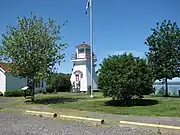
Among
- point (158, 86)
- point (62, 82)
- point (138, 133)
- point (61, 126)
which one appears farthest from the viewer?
point (62, 82)

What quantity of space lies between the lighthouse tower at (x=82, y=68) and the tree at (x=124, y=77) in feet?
97.5

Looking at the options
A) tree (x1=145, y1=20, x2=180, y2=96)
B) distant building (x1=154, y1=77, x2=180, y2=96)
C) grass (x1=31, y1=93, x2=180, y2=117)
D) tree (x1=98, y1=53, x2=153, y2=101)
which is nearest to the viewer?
grass (x1=31, y1=93, x2=180, y2=117)

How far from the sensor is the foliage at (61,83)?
172 ft

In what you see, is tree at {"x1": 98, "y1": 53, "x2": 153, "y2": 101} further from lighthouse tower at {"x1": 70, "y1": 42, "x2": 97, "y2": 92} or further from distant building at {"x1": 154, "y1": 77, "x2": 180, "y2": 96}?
lighthouse tower at {"x1": 70, "y1": 42, "x2": 97, "y2": 92}

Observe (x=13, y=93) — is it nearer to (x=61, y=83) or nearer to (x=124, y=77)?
(x=61, y=83)

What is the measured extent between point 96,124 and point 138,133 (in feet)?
8.85

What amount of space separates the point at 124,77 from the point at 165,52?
10.4 m

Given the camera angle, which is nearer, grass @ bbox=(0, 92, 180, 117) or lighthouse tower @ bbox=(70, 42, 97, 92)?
grass @ bbox=(0, 92, 180, 117)

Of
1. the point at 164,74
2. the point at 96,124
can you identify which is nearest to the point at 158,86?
the point at 164,74

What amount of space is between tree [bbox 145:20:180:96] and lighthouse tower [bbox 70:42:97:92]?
867 inches

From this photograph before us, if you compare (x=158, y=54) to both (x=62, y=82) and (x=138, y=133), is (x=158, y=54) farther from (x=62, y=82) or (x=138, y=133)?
(x=62, y=82)

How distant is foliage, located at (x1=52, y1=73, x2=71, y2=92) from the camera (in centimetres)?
5235

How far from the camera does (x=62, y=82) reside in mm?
53688

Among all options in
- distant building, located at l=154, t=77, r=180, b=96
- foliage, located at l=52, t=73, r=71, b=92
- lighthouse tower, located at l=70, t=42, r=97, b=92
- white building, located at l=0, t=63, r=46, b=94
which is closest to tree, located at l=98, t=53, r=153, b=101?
distant building, located at l=154, t=77, r=180, b=96
